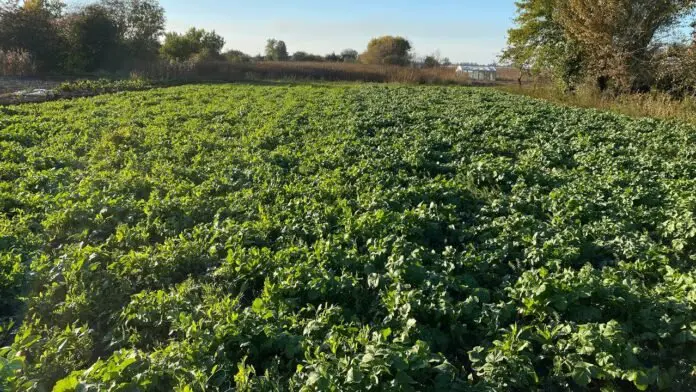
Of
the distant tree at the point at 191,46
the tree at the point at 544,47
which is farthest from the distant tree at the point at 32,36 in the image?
the tree at the point at 544,47

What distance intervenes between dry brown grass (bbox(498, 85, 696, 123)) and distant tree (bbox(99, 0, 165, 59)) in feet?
107

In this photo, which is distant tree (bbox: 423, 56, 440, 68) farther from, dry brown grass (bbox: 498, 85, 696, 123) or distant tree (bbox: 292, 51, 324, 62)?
dry brown grass (bbox: 498, 85, 696, 123)

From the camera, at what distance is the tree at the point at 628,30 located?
64.8ft

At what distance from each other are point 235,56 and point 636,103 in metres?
41.8

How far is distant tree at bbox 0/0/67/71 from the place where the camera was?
3172 centimetres

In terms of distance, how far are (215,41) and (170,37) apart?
5.33m

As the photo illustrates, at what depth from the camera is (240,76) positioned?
40.1 m

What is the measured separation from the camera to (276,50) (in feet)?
227

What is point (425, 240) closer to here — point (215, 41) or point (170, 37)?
point (170, 37)

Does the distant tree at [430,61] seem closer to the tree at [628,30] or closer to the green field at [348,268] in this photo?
the tree at [628,30]

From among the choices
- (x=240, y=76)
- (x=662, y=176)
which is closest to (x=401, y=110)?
(x=662, y=176)

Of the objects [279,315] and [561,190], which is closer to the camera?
[279,315]

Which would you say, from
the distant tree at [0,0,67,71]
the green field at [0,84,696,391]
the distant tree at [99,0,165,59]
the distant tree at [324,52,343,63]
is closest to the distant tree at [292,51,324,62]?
the distant tree at [324,52,343,63]

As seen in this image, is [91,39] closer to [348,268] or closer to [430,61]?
[348,268]
